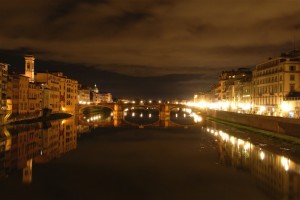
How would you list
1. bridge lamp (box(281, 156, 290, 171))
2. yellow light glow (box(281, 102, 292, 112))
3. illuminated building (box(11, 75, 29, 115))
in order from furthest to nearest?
illuminated building (box(11, 75, 29, 115)), yellow light glow (box(281, 102, 292, 112)), bridge lamp (box(281, 156, 290, 171))

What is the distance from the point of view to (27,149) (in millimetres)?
33906

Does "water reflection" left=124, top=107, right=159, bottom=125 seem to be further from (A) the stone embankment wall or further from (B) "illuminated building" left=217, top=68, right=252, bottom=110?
(A) the stone embankment wall

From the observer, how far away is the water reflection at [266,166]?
20867mm

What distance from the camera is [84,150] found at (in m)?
35.4

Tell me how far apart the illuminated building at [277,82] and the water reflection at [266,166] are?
18.8 m

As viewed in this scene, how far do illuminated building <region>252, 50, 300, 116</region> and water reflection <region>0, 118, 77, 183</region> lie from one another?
31.5 metres

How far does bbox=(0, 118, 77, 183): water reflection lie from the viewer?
1029 inches

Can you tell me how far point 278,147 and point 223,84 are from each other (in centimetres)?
7407

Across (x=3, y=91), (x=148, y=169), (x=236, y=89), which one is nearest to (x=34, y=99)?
(x=3, y=91)

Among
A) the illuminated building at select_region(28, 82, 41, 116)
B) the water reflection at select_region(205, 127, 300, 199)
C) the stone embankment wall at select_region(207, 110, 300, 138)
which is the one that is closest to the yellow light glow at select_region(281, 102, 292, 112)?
the stone embankment wall at select_region(207, 110, 300, 138)

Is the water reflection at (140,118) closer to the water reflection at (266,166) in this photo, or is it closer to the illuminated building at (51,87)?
the illuminated building at (51,87)

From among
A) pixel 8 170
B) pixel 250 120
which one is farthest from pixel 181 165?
pixel 250 120

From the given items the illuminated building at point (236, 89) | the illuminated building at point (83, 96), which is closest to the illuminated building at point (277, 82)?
the illuminated building at point (236, 89)

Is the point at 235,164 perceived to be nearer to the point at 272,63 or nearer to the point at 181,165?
the point at 181,165
